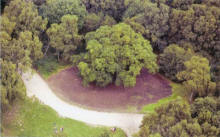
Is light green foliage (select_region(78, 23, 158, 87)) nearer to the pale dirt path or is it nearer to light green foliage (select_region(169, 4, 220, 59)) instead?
the pale dirt path

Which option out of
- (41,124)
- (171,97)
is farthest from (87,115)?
A: (171,97)

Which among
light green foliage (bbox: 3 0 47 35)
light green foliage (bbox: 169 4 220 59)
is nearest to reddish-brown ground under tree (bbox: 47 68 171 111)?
light green foliage (bbox: 3 0 47 35)

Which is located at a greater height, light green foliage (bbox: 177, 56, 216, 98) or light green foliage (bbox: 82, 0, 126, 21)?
light green foliage (bbox: 82, 0, 126, 21)

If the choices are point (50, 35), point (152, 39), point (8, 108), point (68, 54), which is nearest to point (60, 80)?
point (68, 54)

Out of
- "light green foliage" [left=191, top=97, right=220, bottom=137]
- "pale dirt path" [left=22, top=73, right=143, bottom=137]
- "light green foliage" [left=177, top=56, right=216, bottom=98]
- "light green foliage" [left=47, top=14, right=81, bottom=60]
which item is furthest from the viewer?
"light green foliage" [left=47, top=14, right=81, bottom=60]

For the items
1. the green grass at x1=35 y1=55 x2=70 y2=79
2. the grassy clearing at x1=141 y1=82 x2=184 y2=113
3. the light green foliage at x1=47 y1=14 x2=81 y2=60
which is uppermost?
the light green foliage at x1=47 y1=14 x2=81 y2=60

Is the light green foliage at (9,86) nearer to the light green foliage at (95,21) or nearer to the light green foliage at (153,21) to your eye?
the light green foliage at (95,21)

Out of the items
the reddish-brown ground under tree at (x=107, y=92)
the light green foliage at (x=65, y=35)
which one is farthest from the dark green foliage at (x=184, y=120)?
the light green foliage at (x=65, y=35)
